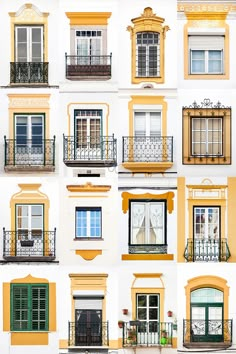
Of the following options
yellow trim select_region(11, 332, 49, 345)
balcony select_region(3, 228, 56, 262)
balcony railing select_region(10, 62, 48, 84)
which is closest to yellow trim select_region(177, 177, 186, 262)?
balcony select_region(3, 228, 56, 262)

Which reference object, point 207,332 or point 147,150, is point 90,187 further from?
point 207,332

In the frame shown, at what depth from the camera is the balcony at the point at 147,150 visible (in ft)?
26.8

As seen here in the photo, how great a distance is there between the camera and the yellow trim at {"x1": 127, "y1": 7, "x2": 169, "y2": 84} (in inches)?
322

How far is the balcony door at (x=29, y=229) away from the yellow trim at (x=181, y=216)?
222 cm

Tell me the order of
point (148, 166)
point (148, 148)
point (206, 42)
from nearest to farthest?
point (148, 166), point (148, 148), point (206, 42)

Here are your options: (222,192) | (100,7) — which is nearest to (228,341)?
(222,192)

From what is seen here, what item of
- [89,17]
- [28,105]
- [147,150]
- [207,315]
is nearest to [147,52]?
[89,17]

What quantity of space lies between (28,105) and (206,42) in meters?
3.08

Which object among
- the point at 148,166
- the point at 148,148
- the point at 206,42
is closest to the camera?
the point at 148,166

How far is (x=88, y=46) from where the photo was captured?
826 cm

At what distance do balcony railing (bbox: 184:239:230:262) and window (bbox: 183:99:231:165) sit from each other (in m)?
1.30

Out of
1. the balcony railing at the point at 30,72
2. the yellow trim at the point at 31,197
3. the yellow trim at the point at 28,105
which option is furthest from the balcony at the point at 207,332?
the balcony railing at the point at 30,72

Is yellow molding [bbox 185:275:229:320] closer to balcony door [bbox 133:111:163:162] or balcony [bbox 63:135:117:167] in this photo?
balcony door [bbox 133:111:163:162]

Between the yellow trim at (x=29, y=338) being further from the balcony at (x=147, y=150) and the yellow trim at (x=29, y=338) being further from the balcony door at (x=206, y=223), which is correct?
the balcony at (x=147, y=150)
